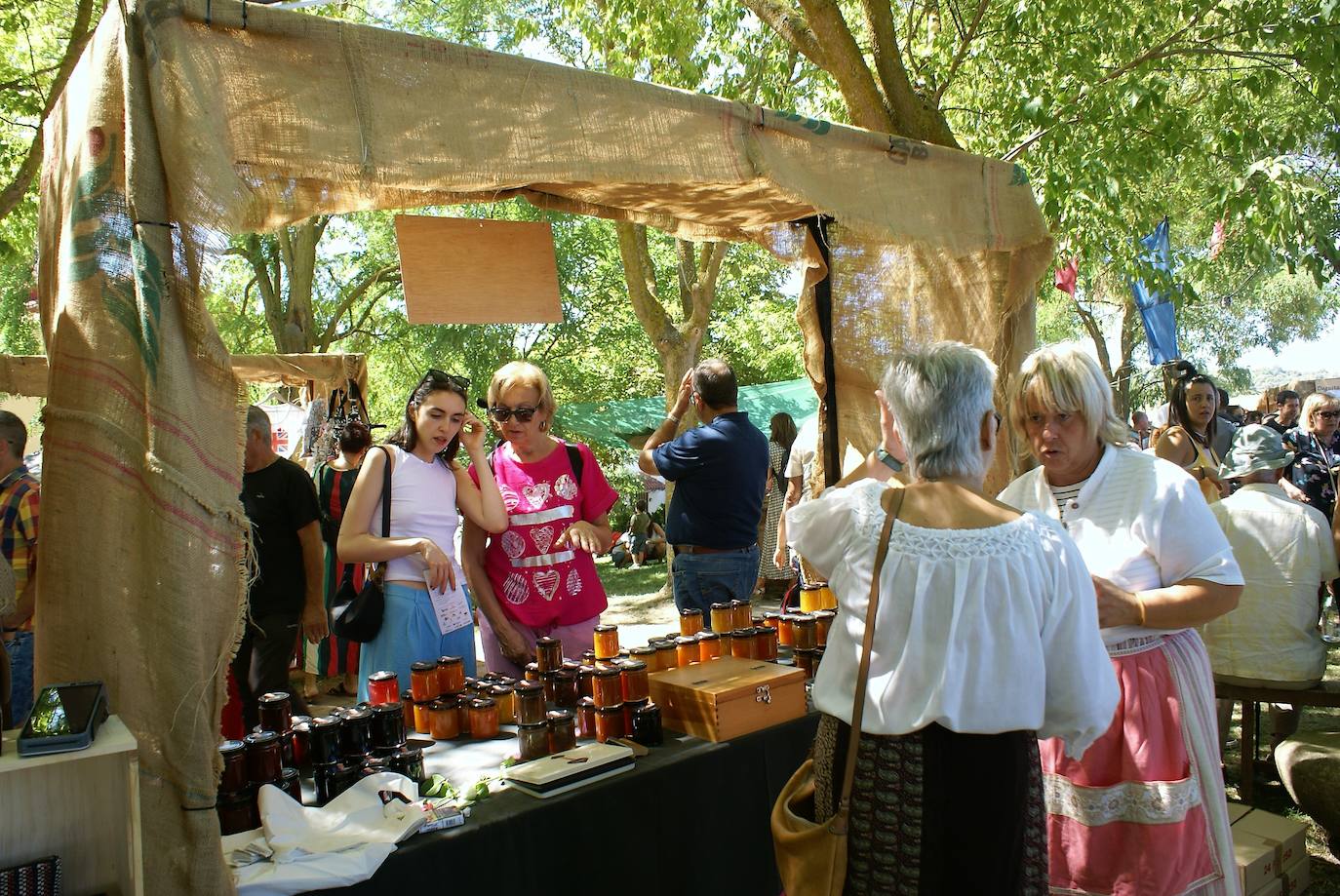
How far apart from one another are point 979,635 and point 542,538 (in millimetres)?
1802

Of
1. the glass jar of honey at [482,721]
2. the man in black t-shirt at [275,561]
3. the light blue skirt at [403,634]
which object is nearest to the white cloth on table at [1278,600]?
the glass jar of honey at [482,721]

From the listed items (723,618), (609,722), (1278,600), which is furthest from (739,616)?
(1278,600)

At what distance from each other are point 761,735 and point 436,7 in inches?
567

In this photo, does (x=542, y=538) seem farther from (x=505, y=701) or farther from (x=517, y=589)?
(x=505, y=701)

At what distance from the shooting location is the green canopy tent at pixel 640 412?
1166 cm

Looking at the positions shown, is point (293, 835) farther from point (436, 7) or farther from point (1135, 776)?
point (436, 7)

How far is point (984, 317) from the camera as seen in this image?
3559 mm

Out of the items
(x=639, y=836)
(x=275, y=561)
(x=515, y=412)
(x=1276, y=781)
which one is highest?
(x=515, y=412)

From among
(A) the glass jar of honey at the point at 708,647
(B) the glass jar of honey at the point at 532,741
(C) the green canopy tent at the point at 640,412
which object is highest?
(C) the green canopy tent at the point at 640,412

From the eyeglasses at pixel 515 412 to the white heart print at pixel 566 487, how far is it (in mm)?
225

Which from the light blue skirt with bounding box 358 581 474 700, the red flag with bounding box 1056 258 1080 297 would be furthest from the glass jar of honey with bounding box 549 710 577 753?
the red flag with bounding box 1056 258 1080 297

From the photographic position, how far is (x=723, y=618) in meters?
3.01

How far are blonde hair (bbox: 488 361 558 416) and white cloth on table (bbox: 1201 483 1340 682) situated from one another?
270cm

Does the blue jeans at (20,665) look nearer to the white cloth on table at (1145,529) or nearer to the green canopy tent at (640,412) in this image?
the white cloth on table at (1145,529)
